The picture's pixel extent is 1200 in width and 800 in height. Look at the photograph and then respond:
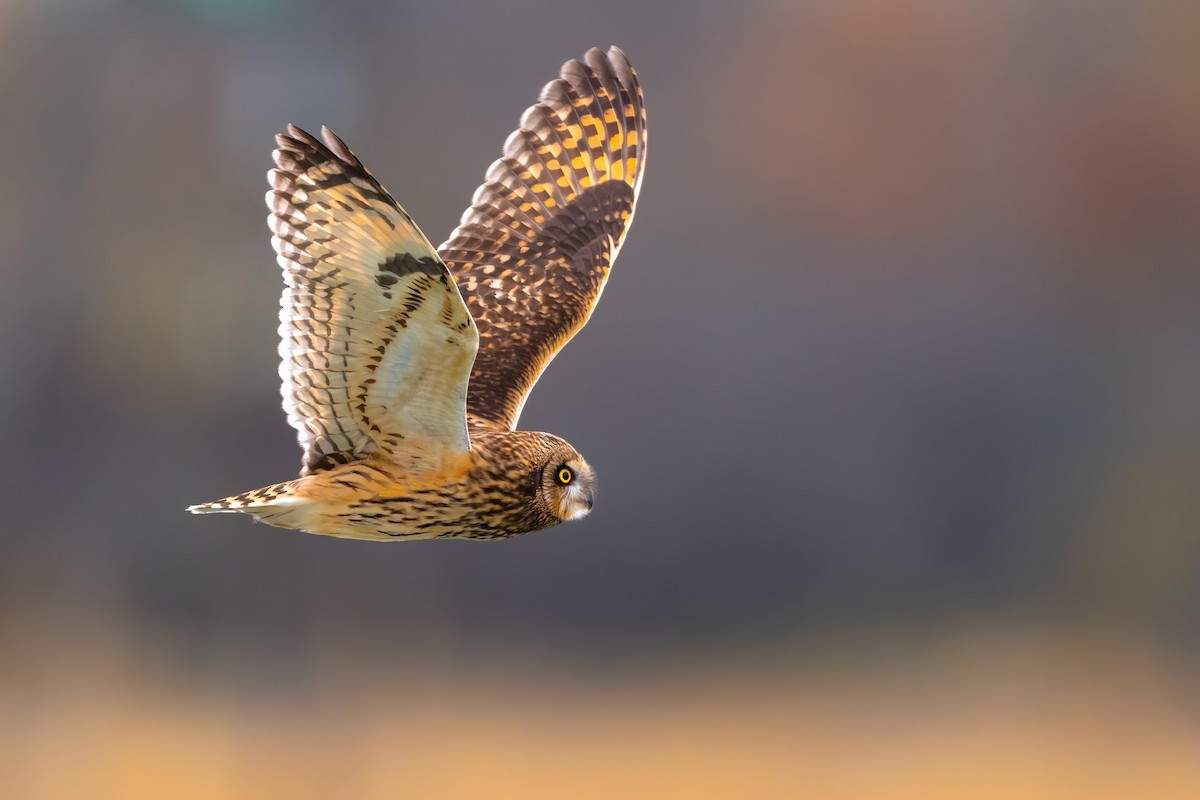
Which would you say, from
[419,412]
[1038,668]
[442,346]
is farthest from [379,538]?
[1038,668]

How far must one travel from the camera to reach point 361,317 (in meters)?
2.81

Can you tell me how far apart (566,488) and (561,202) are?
1.09 metres

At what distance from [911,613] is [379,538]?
347 inches

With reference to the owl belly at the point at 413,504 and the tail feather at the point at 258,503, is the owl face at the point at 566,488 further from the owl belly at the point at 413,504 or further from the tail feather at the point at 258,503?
the tail feather at the point at 258,503

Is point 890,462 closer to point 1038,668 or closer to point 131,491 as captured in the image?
point 1038,668

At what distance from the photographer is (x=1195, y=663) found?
37.4 feet

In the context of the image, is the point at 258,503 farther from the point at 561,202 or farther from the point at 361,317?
the point at 561,202

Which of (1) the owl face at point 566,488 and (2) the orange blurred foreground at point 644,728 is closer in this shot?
(1) the owl face at point 566,488

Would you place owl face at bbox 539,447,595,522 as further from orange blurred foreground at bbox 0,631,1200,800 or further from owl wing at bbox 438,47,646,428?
orange blurred foreground at bbox 0,631,1200,800

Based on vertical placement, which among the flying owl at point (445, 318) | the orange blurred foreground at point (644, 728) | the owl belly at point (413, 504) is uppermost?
the flying owl at point (445, 318)

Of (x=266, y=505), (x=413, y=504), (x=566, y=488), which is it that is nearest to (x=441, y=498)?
(x=413, y=504)

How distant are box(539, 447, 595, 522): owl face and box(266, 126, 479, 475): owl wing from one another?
202 mm

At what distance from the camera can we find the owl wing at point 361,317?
2.66 meters

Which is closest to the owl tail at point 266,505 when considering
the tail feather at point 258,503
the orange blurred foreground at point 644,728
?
the tail feather at point 258,503
